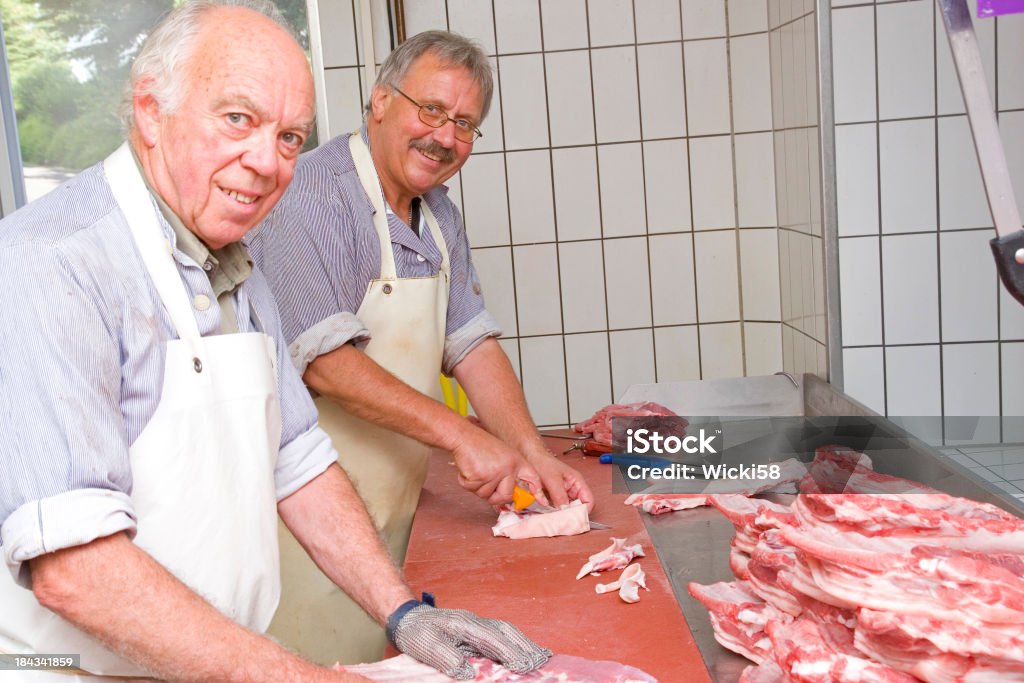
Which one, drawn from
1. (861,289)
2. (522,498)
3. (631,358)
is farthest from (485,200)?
(522,498)

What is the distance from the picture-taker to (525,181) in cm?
427

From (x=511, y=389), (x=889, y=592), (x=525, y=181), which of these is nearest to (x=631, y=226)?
(x=525, y=181)

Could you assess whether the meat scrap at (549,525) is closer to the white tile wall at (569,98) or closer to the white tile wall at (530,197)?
the white tile wall at (530,197)

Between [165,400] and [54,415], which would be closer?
[54,415]

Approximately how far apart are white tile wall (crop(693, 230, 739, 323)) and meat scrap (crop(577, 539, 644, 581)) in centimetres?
239

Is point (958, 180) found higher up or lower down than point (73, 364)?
higher up

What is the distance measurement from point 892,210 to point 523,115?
1.57 m

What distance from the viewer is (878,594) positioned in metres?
1.36

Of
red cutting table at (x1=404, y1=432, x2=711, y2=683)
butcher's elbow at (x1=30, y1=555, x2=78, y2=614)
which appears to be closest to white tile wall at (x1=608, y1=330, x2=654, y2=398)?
red cutting table at (x1=404, y1=432, x2=711, y2=683)

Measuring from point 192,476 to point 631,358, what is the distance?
3.01 metres

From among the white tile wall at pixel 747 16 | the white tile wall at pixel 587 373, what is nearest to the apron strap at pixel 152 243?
the white tile wall at pixel 587 373

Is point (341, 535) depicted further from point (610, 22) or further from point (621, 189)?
point (610, 22)

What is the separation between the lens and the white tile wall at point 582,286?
4.34 meters

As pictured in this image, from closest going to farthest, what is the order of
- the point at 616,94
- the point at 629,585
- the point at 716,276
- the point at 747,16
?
the point at 629,585, the point at 747,16, the point at 616,94, the point at 716,276
